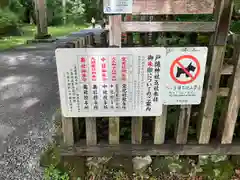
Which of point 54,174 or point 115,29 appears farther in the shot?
point 54,174

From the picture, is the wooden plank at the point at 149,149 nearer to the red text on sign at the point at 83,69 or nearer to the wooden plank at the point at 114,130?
the wooden plank at the point at 114,130

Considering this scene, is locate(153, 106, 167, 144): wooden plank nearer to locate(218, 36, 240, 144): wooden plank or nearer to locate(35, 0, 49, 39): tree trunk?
locate(218, 36, 240, 144): wooden plank

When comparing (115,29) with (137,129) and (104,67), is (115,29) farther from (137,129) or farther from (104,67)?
(137,129)

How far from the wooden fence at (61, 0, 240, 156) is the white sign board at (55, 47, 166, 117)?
118mm

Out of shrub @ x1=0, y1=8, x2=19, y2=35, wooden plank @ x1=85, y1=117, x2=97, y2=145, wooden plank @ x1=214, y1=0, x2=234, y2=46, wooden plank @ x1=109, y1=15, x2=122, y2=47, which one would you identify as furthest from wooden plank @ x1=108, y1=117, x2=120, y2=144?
shrub @ x1=0, y1=8, x2=19, y2=35

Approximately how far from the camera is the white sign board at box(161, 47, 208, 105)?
203cm

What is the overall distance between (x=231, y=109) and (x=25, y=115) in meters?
2.69

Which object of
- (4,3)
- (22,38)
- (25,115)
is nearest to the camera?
(25,115)

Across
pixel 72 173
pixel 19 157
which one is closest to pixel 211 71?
pixel 72 173

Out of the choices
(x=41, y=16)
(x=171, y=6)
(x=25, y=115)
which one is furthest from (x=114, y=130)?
(x=41, y=16)

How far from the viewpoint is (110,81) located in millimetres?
2096

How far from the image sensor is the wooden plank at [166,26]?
193 cm

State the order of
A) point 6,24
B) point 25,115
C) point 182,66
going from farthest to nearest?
point 6,24, point 25,115, point 182,66

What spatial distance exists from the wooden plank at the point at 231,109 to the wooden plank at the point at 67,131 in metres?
1.57
